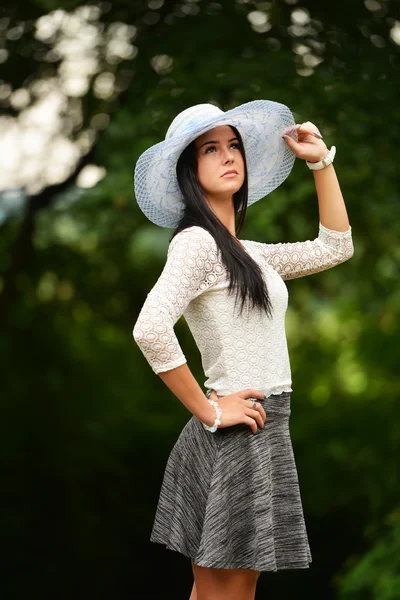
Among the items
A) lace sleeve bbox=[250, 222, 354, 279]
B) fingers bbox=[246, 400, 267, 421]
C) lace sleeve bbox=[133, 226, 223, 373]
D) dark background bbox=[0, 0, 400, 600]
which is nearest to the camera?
lace sleeve bbox=[133, 226, 223, 373]

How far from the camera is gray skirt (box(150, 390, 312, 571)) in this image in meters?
1.93

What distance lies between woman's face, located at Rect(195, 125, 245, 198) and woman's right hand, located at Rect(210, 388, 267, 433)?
0.47 meters

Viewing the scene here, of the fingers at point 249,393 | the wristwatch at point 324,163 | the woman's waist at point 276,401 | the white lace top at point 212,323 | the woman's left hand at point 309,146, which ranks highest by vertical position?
the woman's left hand at point 309,146

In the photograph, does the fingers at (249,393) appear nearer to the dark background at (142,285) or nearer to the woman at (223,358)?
the woman at (223,358)

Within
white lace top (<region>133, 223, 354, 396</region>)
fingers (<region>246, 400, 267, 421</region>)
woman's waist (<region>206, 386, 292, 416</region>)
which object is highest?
white lace top (<region>133, 223, 354, 396</region>)

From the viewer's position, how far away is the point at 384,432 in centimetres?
575

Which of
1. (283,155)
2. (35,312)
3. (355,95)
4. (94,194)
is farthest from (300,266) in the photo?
(35,312)

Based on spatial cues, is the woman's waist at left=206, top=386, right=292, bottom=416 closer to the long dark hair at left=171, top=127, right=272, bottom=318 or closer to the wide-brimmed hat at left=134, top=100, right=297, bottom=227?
the long dark hair at left=171, top=127, right=272, bottom=318

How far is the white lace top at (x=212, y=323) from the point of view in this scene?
1853 millimetres

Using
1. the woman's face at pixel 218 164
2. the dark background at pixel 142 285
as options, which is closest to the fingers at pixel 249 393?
the woman's face at pixel 218 164

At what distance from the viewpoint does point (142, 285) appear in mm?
6504

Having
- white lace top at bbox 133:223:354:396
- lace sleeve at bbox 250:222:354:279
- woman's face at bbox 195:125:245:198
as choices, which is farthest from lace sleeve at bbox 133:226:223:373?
lace sleeve at bbox 250:222:354:279

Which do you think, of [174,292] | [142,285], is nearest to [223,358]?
[174,292]

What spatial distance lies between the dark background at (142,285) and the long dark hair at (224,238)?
1687 millimetres
